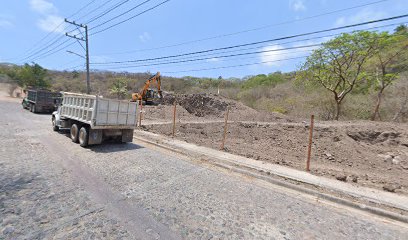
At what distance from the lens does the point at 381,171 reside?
838cm

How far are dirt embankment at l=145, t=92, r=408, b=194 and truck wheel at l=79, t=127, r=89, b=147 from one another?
4.86 metres

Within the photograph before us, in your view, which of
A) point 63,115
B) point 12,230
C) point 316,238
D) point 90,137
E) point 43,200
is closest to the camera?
point 12,230

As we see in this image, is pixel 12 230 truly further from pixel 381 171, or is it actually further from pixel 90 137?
pixel 381 171

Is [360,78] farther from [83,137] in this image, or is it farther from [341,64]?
[83,137]

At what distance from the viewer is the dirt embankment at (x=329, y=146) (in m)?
7.84

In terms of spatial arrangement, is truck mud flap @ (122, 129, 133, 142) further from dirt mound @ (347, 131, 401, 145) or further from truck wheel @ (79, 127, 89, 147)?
dirt mound @ (347, 131, 401, 145)

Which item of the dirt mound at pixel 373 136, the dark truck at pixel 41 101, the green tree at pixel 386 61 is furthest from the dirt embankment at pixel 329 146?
the dark truck at pixel 41 101

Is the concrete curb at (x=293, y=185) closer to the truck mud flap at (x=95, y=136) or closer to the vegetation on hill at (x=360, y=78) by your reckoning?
the truck mud flap at (x=95, y=136)

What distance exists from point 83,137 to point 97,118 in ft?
3.65

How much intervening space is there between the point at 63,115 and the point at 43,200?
7.63 metres

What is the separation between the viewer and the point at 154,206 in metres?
4.09

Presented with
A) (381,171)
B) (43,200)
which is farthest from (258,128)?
(43,200)

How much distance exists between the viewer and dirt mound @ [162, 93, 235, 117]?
25844 millimetres

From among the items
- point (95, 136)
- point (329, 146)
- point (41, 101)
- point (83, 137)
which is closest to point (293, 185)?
point (329, 146)
